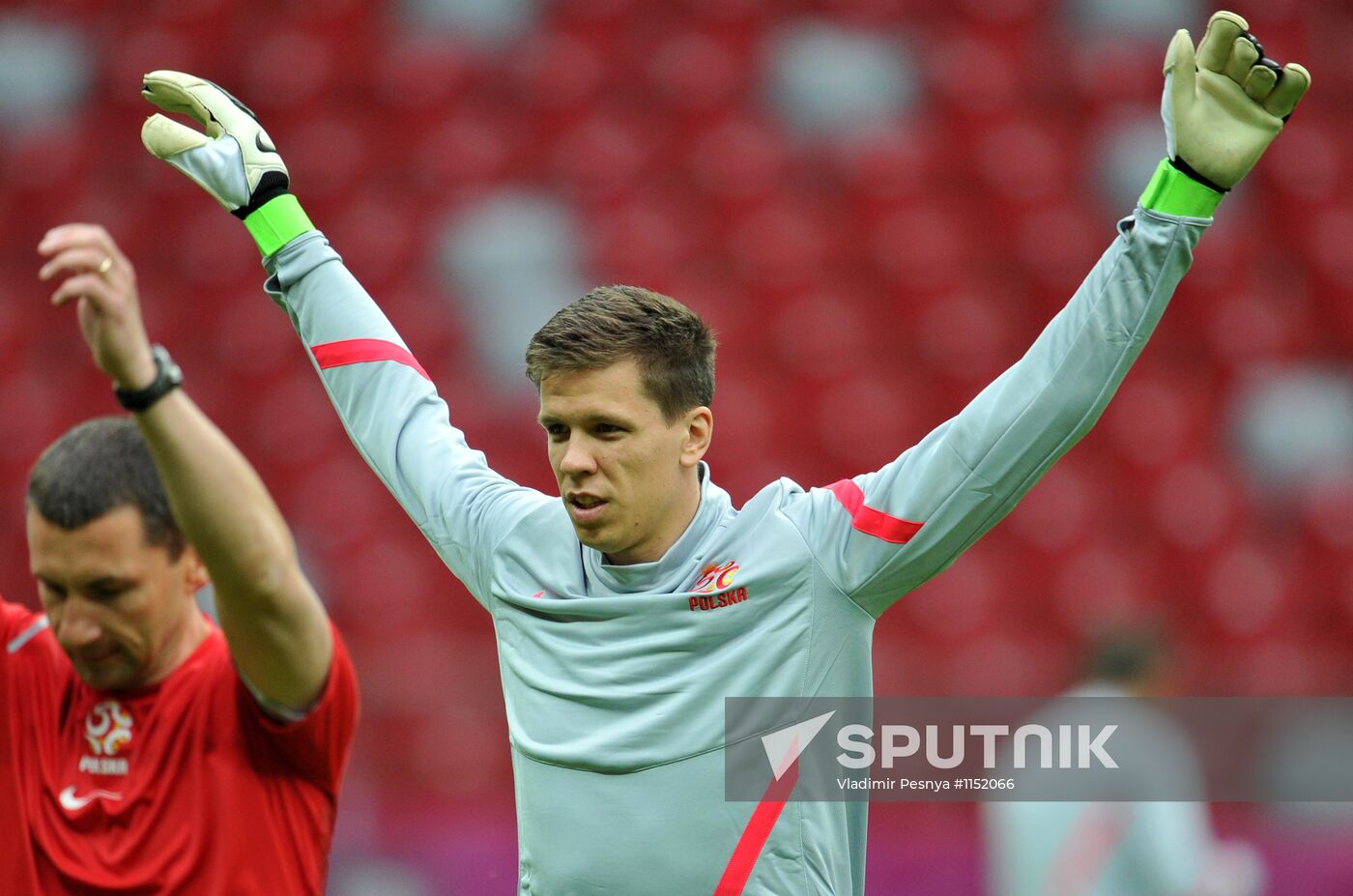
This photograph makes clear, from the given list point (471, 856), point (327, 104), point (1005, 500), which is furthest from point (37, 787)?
point (327, 104)

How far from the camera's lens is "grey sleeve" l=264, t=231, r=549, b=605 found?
2.49 meters

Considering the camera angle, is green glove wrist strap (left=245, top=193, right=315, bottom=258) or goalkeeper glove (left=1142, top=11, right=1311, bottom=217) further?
green glove wrist strap (left=245, top=193, right=315, bottom=258)

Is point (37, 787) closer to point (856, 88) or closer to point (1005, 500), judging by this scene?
point (1005, 500)

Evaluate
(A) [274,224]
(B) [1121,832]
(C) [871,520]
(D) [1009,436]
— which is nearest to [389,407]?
(A) [274,224]

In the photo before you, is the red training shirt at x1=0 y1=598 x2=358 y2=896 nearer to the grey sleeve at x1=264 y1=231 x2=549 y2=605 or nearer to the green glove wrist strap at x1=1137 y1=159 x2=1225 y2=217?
the grey sleeve at x1=264 y1=231 x2=549 y2=605

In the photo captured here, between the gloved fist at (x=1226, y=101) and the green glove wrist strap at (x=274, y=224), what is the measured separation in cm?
143

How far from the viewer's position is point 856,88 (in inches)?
320

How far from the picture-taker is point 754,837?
215 centimetres

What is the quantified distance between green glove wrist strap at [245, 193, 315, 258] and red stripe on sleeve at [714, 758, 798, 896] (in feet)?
4.07

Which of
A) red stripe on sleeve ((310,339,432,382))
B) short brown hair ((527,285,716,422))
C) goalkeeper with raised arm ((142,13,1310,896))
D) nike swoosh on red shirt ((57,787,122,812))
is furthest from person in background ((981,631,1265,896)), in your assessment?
nike swoosh on red shirt ((57,787,122,812))

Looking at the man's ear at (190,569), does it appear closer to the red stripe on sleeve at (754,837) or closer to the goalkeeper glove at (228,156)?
the goalkeeper glove at (228,156)

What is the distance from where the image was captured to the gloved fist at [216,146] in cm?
253

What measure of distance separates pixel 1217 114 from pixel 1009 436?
1.68ft

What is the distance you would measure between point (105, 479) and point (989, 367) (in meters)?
5.72
